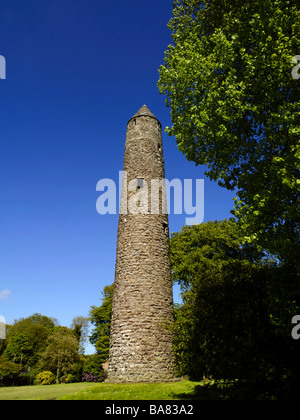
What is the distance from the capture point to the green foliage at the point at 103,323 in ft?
92.5

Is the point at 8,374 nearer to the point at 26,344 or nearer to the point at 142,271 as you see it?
the point at 26,344

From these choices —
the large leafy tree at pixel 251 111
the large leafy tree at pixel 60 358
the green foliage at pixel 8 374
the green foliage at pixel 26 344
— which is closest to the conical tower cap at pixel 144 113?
the large leafy tree at pixel 251 111

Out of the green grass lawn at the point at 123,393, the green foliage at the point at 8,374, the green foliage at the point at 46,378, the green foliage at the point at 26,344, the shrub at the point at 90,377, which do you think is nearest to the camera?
the green grass lawn at the point at 123,393

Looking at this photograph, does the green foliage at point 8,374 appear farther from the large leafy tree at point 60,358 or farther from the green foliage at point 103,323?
the green foliage at point 103,323

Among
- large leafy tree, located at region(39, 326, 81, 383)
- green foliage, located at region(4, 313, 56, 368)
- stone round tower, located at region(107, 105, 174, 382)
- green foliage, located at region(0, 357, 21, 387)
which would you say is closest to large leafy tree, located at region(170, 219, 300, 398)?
stone round tower, located at region(107, 105, 174, 382)

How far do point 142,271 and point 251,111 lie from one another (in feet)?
32.9

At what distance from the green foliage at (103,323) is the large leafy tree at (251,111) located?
24396 mm

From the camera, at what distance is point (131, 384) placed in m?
12.5

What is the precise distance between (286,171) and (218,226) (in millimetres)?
22003

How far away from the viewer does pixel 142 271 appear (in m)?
15.3

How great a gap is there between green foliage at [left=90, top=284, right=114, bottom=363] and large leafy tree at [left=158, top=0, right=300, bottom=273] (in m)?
24.4

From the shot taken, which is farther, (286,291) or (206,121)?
(206,121)
